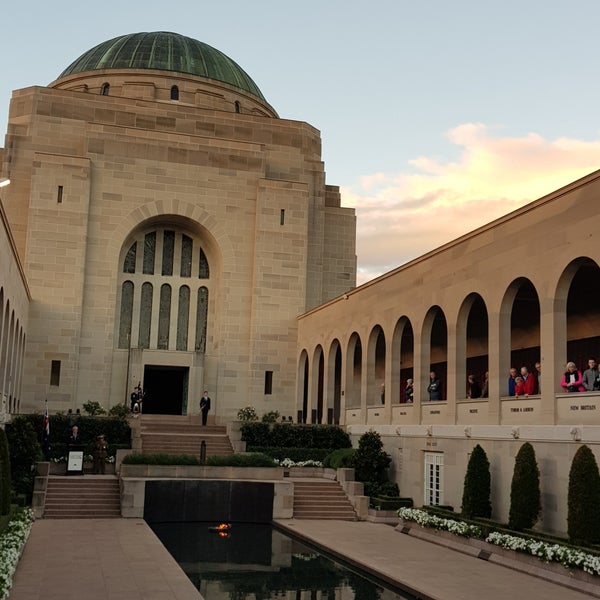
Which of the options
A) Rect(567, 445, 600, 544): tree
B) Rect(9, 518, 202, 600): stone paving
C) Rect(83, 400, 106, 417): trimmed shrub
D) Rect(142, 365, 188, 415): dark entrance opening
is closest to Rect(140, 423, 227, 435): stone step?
Rect(83, 400, 106, 417): trimmed shrub

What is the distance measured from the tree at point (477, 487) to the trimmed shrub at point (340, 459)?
7.35 metres

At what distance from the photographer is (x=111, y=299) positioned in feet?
122

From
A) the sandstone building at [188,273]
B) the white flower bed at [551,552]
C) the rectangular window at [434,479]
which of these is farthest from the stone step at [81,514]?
the white flower bed at [551,552]

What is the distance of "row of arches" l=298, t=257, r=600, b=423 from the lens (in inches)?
698

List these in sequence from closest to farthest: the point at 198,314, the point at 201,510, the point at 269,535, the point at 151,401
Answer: the point at 269,535
the point at 201,510
the point at 198,314
the point at 151,401

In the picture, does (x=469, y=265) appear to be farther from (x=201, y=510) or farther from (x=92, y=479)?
(x=92, y=479)

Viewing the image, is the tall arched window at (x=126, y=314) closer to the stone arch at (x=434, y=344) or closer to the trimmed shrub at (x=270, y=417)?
the trimmed shrub at (x=270, y=417)

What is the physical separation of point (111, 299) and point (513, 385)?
22425 mm

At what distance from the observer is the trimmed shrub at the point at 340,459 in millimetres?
26328

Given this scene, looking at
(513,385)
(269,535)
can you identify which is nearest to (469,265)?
(513,385)

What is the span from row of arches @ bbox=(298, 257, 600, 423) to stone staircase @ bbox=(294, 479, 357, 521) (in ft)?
11.8

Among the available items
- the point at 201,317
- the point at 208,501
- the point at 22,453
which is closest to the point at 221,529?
the point at 208,501

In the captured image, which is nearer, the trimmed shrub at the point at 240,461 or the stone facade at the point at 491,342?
the stone facade at the point at 491,342

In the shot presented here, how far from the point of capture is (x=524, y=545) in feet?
51.9
